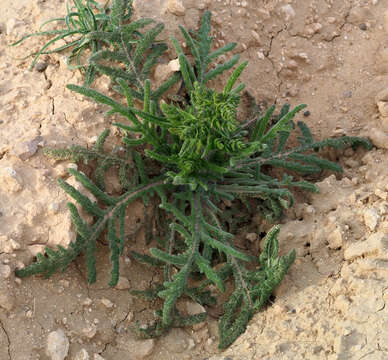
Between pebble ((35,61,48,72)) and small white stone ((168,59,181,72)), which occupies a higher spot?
pebble ((35,61,48,72))

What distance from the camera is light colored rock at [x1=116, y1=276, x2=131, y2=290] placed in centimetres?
297

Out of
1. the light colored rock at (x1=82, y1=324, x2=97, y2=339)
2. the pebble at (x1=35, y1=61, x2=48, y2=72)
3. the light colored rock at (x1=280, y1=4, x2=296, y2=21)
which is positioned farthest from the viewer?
the light colored rock at (x1=280, y1=4, x2=296, y2=21)

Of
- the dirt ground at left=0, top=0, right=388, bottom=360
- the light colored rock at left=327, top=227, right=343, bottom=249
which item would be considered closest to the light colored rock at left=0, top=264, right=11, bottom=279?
the dirt ground at left=0, top=0, right=388, bottom=360

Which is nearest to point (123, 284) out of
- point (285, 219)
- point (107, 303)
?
point (107, 303)

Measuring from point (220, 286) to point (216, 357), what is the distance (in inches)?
14.0

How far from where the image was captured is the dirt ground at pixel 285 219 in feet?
8.39

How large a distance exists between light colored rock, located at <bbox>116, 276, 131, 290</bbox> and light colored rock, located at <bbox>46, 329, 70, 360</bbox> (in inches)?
17.4

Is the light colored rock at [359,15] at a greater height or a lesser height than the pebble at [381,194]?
greater

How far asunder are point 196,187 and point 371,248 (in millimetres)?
1054

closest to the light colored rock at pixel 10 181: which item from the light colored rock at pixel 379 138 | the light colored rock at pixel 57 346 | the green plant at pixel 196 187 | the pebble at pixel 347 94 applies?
the green plant at pixel 196 187

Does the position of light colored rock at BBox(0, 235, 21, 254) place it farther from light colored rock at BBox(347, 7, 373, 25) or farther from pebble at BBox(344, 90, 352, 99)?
light colored rock at BBox(347, 7, 373, 25)

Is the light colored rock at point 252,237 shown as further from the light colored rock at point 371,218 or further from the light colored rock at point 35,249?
the light colored rock at point 35,249

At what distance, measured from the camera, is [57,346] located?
257 centimetres

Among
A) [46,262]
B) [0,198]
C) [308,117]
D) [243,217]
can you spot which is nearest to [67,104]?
[0,198]
